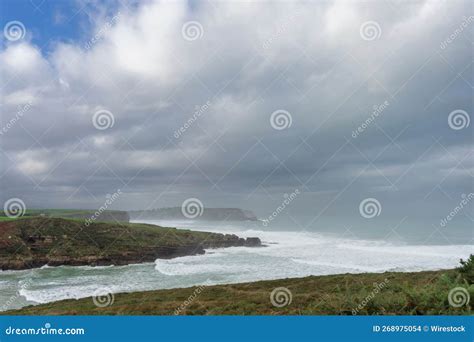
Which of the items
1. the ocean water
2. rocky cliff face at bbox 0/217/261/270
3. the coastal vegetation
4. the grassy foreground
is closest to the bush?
the coastal vegetation

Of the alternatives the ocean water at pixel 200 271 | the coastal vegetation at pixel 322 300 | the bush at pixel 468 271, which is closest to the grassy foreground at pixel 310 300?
the coastal vegetation at pixel 322 300

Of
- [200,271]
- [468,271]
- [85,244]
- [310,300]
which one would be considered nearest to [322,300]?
[310,300]

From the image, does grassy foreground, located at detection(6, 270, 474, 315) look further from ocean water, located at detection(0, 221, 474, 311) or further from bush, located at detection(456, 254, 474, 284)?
ocean water, located at detection(0, 221, 474, 311)

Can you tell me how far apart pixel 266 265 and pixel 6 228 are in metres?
36.2


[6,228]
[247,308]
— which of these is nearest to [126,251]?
[6,228]

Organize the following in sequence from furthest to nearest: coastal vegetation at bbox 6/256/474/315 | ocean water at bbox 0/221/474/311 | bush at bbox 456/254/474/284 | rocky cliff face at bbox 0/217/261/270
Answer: rocky cliff face at bbox 0/217/261/270 → ocean water at bbox 0/221/474/311 → bush at bbox 456/254/474/284 → coastal vegetation at bbox 6/256/474/315

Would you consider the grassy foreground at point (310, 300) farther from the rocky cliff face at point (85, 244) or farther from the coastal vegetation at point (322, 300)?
Result: the rocky cliff face at point (85, 244)

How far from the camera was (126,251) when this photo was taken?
47.5 meters

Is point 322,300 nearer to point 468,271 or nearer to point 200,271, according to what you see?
point 468,271

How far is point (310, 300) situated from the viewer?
14.6 m

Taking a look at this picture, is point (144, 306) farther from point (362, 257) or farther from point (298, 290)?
point (362, 257)

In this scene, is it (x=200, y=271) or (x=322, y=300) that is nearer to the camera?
(x=322, y=300)

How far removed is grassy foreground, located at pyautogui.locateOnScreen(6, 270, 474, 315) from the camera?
953 cm

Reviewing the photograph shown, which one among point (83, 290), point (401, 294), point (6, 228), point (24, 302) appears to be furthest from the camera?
point (6, 228)
